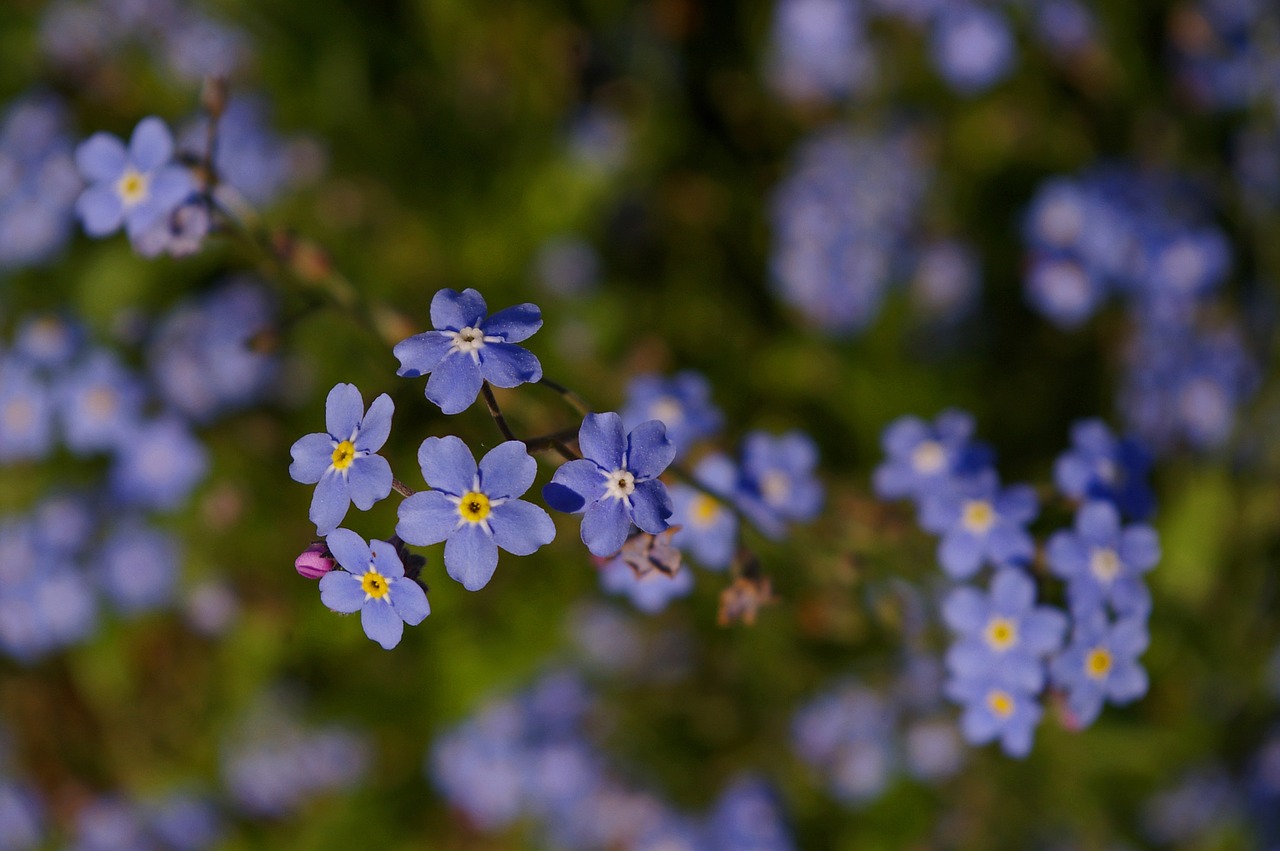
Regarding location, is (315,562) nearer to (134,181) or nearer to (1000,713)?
(134,181)

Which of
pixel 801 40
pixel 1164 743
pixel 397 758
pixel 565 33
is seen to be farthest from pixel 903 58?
pixel 397 758

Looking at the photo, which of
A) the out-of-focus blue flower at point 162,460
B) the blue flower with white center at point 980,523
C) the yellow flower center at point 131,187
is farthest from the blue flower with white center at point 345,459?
the out-of-focus blue flower at point 162,460

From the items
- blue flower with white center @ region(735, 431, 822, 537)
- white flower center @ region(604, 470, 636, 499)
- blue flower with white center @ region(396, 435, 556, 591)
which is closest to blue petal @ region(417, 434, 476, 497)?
blue flower with white center @ region(396, 435, 556, 591)

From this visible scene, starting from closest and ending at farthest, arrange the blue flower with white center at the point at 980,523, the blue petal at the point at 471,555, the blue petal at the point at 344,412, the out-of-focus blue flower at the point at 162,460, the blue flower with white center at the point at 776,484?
1. the blue petal at the point at 471,555
2. the blue petal at the point at 344,412
3. the blue flower with white center at the point at 980,523
4. the blue flower with white center at the point at 776,484
5. the out-of-focus blue flower at the point at 162,460

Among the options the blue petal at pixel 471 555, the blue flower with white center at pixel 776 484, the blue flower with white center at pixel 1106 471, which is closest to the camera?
the blue petal at pixel 471 555

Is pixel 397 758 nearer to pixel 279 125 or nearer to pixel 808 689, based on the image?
pixel 808 689

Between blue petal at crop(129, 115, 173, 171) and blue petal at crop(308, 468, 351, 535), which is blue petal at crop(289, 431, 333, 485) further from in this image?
blue petal at crop(129, 115, 173, 171)

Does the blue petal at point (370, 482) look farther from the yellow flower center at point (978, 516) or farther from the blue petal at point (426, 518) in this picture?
the yellow flower center at point (978, 516)
